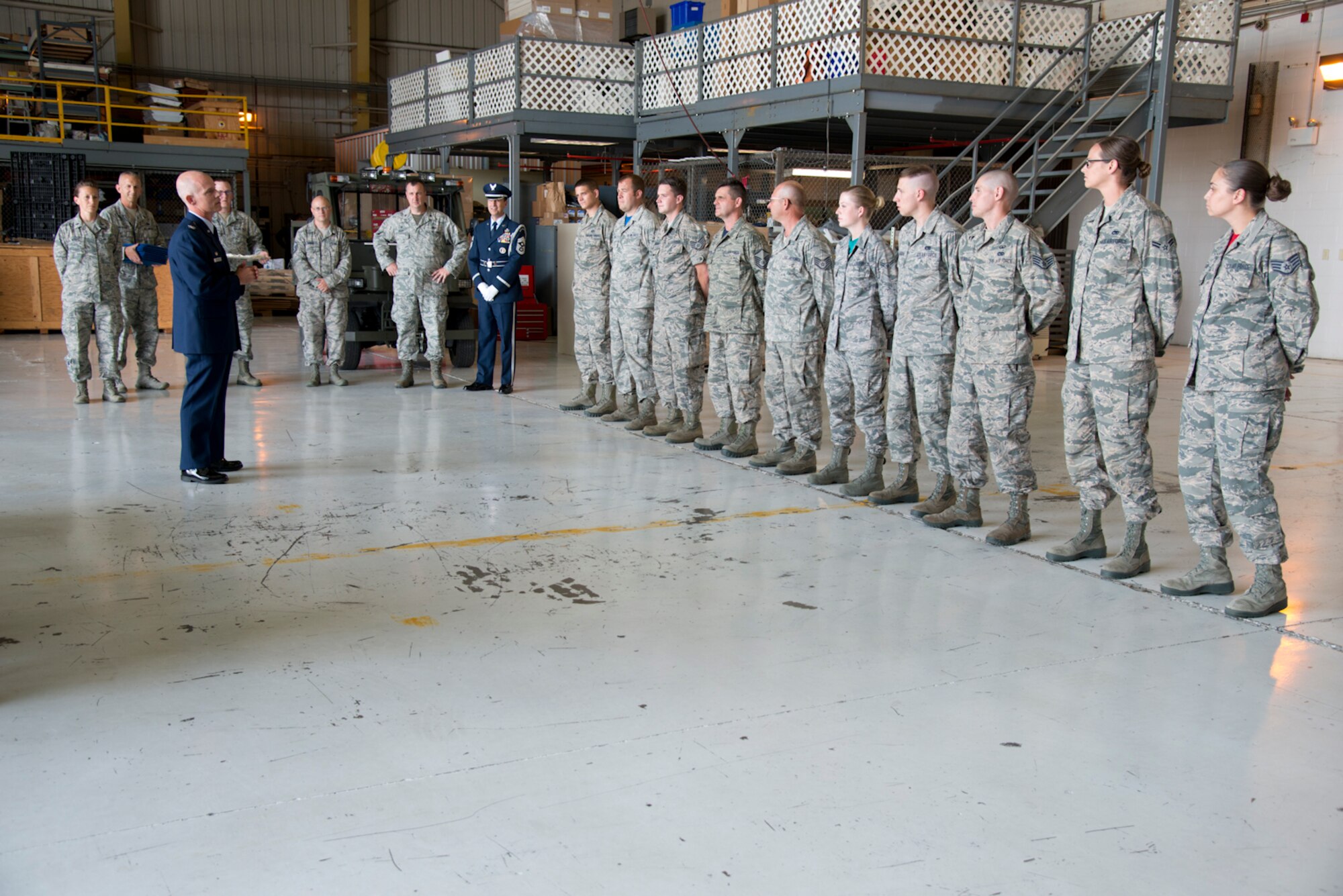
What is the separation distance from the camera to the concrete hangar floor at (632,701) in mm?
2451

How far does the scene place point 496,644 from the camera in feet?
12.2

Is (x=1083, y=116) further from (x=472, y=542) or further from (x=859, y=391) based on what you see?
(x=472, y=542)

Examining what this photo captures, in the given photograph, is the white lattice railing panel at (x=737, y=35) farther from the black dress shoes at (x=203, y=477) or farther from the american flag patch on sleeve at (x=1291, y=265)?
the american flag patch on sleeve at (x=1291, y=265)

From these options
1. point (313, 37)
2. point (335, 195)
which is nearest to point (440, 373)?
point (335, 195)

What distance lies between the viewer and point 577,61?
14000 mm

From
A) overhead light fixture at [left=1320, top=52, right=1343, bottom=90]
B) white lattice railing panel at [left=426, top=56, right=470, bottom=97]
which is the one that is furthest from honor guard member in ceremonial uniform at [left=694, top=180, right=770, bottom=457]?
overhead light fixture at [left=1320, top=52, right=1343, bottom=90]

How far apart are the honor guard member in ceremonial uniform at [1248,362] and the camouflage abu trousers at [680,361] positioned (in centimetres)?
375

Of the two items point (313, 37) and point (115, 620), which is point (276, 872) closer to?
point (115, 620)

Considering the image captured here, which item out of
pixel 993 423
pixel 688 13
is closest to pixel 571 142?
pixel 688 13

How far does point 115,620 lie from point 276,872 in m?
1.93

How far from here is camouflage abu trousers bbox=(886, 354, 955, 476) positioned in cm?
542

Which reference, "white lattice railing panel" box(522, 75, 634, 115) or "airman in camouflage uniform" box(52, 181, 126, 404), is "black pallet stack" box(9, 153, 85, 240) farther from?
"airman in camouflage uniform" box(52, 181, 126, 404)

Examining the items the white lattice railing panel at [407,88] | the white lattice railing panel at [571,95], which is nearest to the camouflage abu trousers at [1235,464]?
the white lattice railing panel at [571,95]

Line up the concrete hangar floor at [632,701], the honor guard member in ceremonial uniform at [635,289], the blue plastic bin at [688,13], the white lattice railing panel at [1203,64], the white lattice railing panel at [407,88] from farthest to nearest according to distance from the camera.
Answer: the white lattice railing panel at [407,88]
the blue plastic bin at [688,13]
the white lattice railing panel at [1203,64]
the honor guard member in ceremonial uniform at [635,289]
the concrete hangar floor at [632,701]
